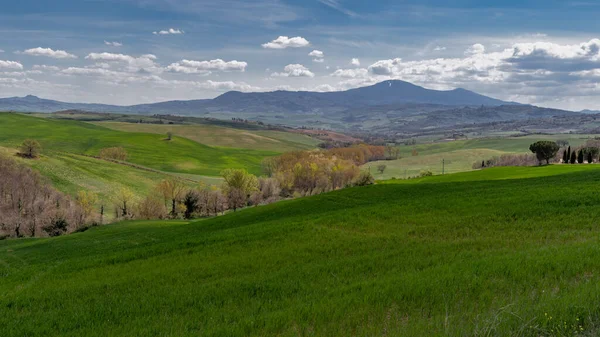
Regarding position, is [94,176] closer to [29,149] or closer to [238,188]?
[29,149]

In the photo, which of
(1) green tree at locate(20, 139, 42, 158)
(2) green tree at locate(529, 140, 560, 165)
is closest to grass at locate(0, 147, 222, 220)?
(1) green tree at locate(20, 139, 42, 158)

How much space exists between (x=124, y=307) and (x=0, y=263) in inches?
1272

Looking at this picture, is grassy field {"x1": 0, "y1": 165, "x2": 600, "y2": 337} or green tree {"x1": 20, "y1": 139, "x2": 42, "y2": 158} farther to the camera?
green tree {"x1": 20, "y1": 139, "x2": 42, "y2": 158}

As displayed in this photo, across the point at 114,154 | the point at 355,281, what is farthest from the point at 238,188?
the point at 114,154

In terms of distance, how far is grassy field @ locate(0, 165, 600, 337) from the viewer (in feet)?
31.5

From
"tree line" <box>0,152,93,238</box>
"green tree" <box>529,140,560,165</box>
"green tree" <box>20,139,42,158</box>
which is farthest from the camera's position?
"green tree" <box>20,139,42,158</box>

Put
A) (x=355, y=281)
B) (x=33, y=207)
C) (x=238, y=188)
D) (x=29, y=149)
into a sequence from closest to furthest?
1. (x=355, y=281)
2. (x=33, y=207)
3. (x=238, y=188)
4. (x=29, y=149)

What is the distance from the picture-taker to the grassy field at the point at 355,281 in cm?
959

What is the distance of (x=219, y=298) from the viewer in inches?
526

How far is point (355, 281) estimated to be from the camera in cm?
1373

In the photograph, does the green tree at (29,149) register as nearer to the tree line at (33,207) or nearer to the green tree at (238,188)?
the tree line at (33,207)

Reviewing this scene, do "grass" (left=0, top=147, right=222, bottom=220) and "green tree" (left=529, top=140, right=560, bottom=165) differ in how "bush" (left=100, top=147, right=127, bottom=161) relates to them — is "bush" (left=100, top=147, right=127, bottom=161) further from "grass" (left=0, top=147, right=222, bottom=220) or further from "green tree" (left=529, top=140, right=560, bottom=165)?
"green tree" (left=529, top=140, right=560, bottom=165)

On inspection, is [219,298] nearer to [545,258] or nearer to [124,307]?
[124,307]

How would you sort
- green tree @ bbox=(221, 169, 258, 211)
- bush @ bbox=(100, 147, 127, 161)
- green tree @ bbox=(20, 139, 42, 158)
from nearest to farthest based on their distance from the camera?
1. green tree @ bbox=(221, 169, 258, 211)
2. green tree @ bbox=(20, 139, 42, 158)
3. bush @ bbox=(100, 147, 127, 161)
